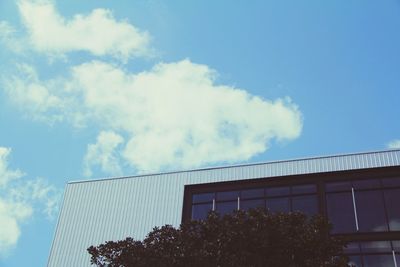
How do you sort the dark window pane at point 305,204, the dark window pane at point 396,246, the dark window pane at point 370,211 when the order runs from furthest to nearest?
the dark window pane at point 305,204
the dark window pane at point 370,211
the dark window pane at point 396,246

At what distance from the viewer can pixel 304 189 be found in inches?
1316

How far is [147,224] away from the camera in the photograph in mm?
34969

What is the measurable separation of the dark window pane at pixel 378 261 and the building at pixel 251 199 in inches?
2.1

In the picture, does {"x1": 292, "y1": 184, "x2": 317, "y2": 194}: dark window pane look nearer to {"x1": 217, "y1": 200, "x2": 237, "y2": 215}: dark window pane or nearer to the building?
the building

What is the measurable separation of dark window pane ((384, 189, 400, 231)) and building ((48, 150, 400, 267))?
0.05 m

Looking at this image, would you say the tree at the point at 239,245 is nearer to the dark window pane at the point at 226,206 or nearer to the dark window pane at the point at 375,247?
the dark window pane at the point at 375,247

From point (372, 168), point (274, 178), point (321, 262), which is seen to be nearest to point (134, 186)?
point (274, 178)

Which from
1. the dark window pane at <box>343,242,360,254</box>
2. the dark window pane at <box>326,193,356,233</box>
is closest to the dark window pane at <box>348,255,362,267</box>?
the dark window pane at <box>343,242,360,254</box>

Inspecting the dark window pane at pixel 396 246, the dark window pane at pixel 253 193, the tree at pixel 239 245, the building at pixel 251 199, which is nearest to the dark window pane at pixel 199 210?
the building at pixel 251 199

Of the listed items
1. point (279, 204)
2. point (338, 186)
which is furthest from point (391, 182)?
point (279, 204)

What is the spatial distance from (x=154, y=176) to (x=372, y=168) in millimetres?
14868

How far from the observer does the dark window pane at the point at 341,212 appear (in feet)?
102

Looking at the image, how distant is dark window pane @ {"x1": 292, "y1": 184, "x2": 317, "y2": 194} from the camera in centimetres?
3324

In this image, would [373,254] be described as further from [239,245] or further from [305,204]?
[239,245]
